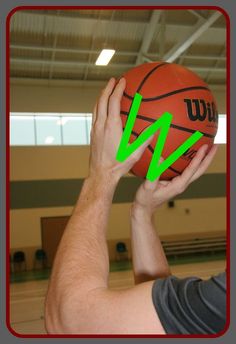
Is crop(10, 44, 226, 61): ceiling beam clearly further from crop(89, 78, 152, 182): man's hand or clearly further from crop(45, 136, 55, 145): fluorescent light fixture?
crop(89, 78, 152, 182): man's hand

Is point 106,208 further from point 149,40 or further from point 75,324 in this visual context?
point 149,40

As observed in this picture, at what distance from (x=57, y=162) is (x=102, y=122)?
981cm

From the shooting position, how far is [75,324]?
916mm

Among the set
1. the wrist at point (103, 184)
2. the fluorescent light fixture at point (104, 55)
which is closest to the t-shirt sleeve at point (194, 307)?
the wrist at point (103, 184)

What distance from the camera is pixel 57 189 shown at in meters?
10.7

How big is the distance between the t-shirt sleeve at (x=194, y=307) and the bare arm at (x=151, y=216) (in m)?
0.50

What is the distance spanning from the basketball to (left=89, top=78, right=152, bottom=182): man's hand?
9.2 inches

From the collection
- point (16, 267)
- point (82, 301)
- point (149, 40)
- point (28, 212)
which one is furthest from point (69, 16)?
point (82, 301)

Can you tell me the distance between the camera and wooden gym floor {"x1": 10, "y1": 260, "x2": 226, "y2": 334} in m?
4.35

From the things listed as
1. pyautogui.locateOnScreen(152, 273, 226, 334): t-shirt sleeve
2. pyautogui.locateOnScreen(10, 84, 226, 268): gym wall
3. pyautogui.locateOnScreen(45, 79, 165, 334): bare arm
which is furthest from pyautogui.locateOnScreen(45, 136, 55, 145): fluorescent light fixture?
pyautogui.locateOnScreen(152, 273, 226, 334): t-shirt sleeve

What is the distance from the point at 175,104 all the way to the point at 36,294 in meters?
5.58

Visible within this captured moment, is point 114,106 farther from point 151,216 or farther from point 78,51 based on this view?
point 78,51

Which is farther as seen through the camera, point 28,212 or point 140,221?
point 28,212

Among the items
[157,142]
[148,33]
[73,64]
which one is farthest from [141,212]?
[73,64]
